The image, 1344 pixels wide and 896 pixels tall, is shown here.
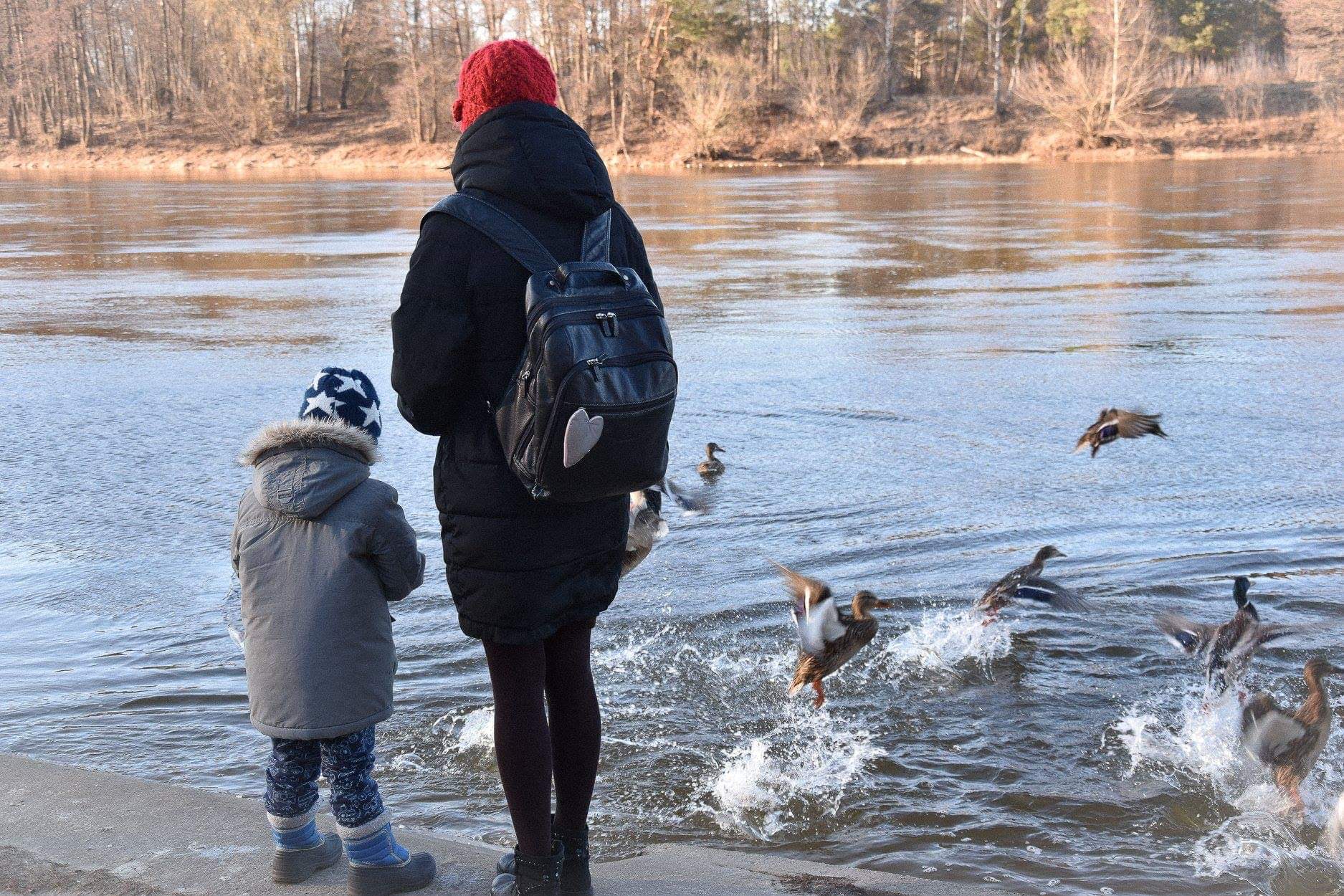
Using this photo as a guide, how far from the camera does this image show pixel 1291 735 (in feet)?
12.0

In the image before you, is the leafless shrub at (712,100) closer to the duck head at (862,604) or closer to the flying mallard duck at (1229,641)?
the flying mallard duck at (1229,641)

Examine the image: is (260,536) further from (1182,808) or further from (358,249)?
(358,249)

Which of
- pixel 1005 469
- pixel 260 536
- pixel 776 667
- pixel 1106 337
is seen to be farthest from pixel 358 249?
pixel 260 536

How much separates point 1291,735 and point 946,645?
1464mm

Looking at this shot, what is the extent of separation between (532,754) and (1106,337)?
33.0ft

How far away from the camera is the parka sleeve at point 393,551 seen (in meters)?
2.95

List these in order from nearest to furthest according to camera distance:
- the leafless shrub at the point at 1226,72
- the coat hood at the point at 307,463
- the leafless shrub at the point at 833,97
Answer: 1. the coat hood at the point at 307,463
2. the leafless shrub at the point at 833,97
3. the leafless shrub at the point at 1226,72

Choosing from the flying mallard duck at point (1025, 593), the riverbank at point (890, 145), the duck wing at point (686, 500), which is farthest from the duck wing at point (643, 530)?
the riverbank at point (890, 145)

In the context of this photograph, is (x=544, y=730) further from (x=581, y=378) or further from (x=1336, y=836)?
(x=1336, y=836)

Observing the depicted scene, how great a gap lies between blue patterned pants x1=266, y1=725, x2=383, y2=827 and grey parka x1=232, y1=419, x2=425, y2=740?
0.27ft

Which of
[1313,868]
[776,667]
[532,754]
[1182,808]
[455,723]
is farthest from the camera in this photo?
[776,667]

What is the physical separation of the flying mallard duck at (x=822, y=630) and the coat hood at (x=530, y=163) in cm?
170

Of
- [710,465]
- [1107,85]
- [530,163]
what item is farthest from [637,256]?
[1107,85]

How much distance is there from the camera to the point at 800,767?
3988 millimetres
